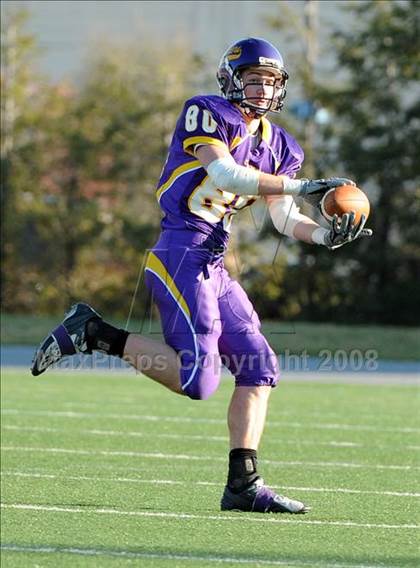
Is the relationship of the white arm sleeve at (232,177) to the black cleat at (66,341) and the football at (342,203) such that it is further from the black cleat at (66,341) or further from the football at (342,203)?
the black cleat at (66,341)

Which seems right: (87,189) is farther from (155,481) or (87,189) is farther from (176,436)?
(155,481)

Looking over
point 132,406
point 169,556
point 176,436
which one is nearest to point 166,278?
point 169,556

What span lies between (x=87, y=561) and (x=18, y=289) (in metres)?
15.1

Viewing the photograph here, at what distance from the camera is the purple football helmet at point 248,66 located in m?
5.03

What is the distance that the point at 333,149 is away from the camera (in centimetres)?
1808

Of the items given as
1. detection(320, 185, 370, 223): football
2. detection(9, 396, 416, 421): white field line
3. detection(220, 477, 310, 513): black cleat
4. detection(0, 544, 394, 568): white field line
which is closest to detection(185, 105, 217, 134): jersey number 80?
detection(320, 185, 370, 223): football

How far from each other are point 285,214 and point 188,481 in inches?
50.5

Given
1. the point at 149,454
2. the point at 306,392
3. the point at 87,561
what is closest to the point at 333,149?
the point at 306,392

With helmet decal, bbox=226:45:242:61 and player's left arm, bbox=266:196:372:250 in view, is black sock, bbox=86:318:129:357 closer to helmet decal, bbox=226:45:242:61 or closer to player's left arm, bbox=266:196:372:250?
player's left arm, bbox=266:196:372:250

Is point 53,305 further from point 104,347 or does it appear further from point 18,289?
point 104,347

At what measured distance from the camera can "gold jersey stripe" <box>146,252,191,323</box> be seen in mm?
4891

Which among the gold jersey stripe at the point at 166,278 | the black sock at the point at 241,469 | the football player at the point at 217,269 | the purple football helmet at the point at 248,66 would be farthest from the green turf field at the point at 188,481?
the purple football helmet at the point at 248,66

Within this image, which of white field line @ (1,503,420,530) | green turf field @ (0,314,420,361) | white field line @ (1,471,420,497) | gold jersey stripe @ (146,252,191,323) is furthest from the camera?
green turf field @ (0,314,420,361)

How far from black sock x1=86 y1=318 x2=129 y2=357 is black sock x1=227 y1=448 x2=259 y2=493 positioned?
605mm
